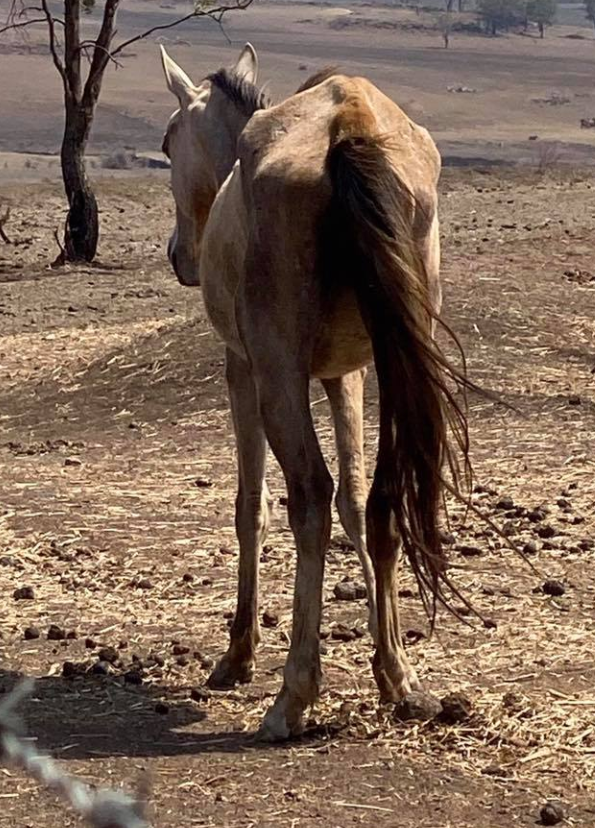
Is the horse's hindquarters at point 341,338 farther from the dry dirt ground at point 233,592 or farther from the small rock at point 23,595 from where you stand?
the small rock at point 23,595

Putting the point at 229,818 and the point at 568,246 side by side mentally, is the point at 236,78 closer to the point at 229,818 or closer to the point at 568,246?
the point at 229,818

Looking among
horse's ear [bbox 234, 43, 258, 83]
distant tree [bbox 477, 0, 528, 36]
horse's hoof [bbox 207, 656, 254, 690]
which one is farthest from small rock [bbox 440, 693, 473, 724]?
distant tree [bbox 477, 0, 528, 36]

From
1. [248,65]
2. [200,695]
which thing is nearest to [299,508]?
[200,695]

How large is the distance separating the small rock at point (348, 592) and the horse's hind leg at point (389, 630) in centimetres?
116

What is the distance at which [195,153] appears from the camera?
707 centimetres

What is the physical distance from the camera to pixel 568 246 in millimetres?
14984

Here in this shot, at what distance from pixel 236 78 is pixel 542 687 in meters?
2.88

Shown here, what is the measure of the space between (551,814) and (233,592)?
254 centimetres

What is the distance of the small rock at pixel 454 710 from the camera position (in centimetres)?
514

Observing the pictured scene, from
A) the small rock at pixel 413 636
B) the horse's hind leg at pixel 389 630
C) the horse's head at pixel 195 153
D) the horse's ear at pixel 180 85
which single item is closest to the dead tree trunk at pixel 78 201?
the horse's ear at pixel 180 85

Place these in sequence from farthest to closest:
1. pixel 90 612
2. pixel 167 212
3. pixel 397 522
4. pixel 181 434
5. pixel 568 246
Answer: pixel 167 212 < pixel 568 246 < pixel 181 434 < pixel 90 612 < pixel 397 522

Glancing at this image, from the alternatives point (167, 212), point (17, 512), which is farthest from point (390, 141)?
point (167, 212)

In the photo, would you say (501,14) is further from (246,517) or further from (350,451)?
(246,517)

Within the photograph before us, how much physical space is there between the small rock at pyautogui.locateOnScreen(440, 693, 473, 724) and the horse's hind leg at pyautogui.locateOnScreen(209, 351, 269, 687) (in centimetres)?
86
